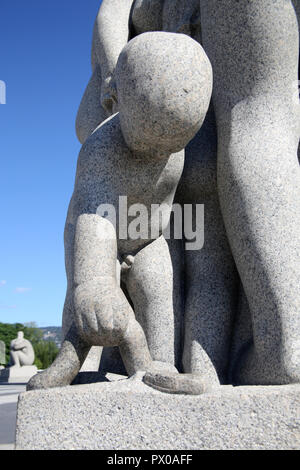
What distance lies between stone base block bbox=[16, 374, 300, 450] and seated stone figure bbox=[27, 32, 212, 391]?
0.10 meters

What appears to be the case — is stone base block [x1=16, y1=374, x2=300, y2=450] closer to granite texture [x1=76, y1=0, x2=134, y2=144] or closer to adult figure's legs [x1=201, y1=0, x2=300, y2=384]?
adult figure's legs [x1=201, y1=0, x2=300, y2=384]

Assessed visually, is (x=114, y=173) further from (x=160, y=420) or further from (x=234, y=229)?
(x=160, y=420)

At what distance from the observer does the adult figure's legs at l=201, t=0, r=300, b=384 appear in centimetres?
207

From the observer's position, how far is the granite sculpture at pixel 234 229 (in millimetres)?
2064

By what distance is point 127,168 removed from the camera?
2.24 meters

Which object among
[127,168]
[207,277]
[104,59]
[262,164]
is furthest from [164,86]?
[104,59]

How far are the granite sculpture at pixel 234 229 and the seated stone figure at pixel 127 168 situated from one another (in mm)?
19

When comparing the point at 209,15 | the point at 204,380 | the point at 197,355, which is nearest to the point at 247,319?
the point at 197,355

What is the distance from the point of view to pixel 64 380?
1979 millimetres

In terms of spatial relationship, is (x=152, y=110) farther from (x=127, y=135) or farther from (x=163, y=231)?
(x=163, y=231)

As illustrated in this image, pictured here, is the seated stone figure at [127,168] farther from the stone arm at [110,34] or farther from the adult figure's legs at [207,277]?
the stone arm at [110,34]

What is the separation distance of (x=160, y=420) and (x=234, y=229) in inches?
36.5
